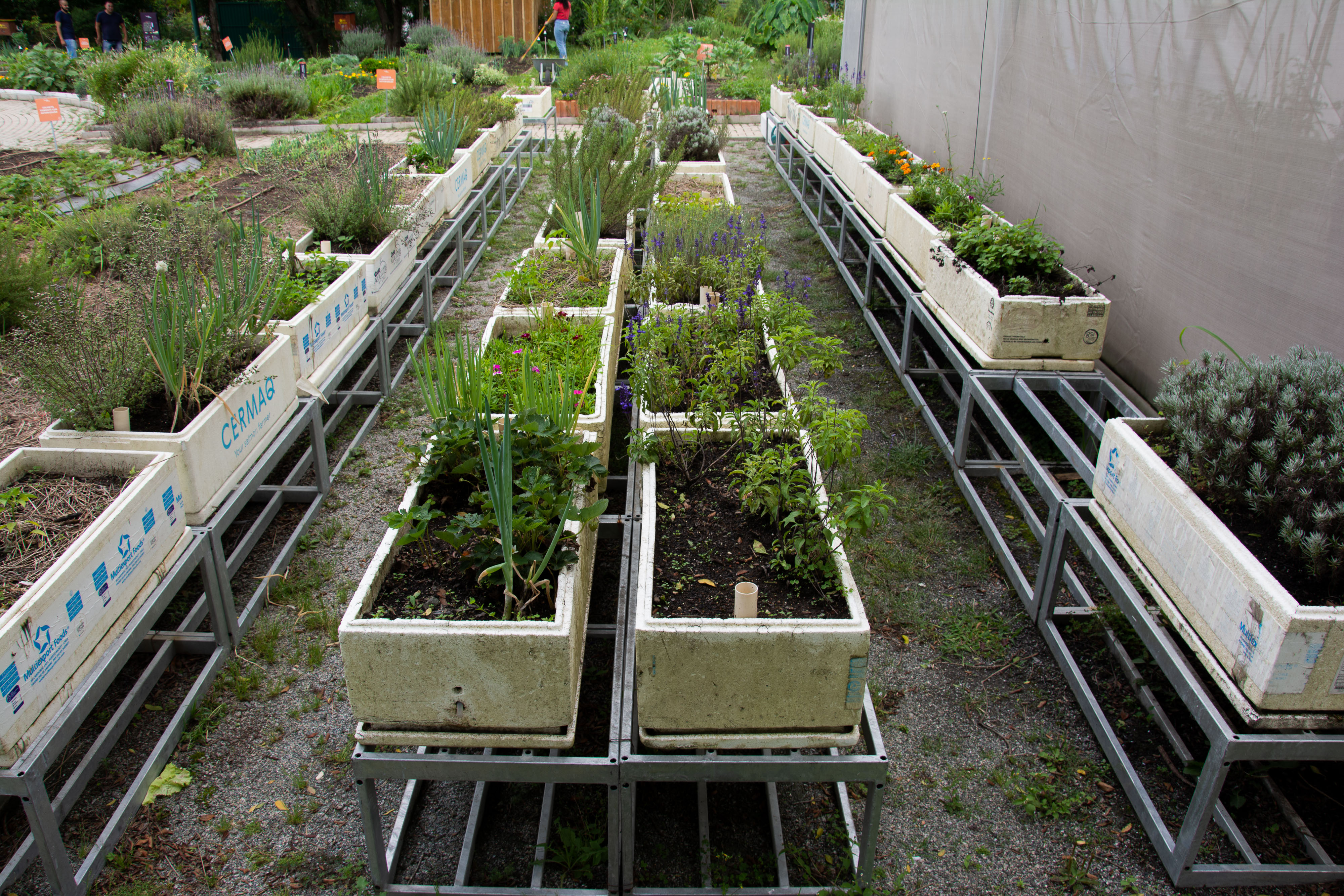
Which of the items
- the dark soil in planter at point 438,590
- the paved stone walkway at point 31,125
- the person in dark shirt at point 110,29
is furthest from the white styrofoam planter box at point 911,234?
the person in dark shirt at point 110,29

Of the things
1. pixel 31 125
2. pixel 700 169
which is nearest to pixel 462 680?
pixel 700 169

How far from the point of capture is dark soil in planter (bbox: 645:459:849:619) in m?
2.25

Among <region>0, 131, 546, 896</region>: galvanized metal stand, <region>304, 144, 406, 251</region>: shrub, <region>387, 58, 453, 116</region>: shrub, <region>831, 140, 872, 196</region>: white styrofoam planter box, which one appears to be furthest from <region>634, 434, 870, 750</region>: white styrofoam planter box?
<region>387, 58, 453, 116</region>: shrub

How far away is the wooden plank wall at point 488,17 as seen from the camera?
17828mm

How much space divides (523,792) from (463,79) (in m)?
9.76

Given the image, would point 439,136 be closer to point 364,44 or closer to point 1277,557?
point 1277,557

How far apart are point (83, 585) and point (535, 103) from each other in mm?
9163

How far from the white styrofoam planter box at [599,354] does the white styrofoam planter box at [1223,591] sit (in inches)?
65.7

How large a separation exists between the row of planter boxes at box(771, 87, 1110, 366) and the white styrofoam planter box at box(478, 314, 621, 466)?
158 cm

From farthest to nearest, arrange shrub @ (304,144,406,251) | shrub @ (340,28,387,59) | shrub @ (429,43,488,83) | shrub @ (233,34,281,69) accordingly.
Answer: shrub @ (340,28,387,59), shrub @ (233,34,281,69), shrub @ (429,43,488,83), shrub @ (304,144,406,251)

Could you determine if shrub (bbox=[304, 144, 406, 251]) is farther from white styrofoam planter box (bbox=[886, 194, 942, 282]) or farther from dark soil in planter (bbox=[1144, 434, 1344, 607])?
dark soil in planter (bbox=[1144, 434, 1344, 607])

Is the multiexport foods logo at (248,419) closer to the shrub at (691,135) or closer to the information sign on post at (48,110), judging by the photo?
the shrub at (691,135)

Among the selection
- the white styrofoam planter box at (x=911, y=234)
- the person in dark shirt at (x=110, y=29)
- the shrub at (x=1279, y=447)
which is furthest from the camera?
the person in dark shirt at (x=110, y=29)

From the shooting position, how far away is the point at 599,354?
3508 mm
